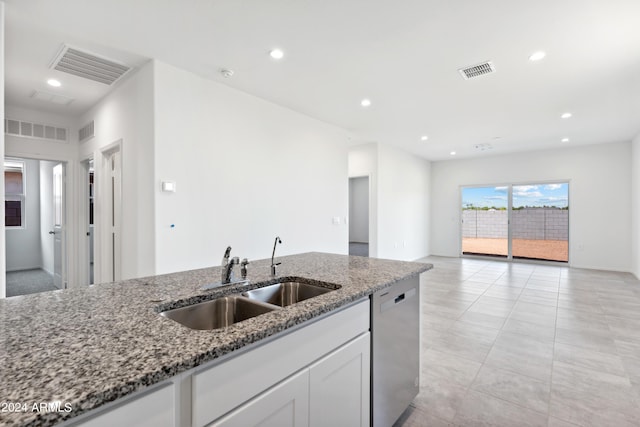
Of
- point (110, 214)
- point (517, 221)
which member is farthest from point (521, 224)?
point (110, 214)

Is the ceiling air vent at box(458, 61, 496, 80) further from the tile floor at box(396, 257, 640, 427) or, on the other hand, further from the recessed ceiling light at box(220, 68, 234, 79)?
the tile floor at box(396, 257, 640, 427)

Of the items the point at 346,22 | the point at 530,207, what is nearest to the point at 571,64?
the point at 346,22

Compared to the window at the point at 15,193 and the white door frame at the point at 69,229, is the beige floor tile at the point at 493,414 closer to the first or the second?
the white door frame at the point at 69,229

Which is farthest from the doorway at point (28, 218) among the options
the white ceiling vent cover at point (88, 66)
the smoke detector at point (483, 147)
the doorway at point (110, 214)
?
the smoke detector at point (483, 147)

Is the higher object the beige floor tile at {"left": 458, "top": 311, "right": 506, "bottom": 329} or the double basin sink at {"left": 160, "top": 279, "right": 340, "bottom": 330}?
the double basin sink at {"left": 160, "top": 279, "right": 340, "bottom": 330}

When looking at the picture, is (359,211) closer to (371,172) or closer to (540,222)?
(371,172)

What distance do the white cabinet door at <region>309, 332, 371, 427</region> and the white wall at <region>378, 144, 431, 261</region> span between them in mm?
5204

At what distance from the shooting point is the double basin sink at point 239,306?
4.56ft

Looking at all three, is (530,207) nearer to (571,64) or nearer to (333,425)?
(571,64)

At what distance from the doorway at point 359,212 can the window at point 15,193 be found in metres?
8.68

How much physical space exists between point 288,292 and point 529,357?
7.72 ft

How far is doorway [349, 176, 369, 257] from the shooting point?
36.1ft

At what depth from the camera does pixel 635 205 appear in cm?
614

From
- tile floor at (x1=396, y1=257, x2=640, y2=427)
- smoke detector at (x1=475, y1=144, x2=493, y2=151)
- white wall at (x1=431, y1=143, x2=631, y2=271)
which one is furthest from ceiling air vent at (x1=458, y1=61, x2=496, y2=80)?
white wall at (x1=431, y1=143, x2=631, y2=271)
